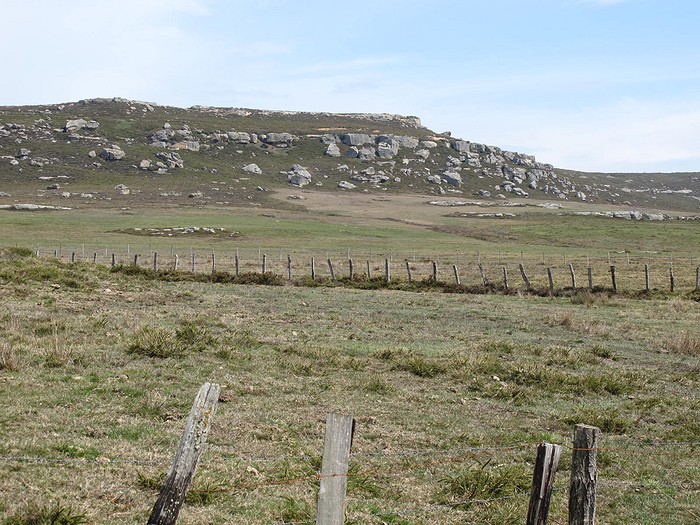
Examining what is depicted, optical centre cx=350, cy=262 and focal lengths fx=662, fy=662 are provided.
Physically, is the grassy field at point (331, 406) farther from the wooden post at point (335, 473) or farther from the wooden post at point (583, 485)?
the wooden post at point (335, 473)

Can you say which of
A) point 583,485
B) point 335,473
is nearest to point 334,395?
point 583,485

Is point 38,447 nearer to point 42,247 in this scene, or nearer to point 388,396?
point 388,396

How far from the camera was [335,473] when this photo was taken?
556cm

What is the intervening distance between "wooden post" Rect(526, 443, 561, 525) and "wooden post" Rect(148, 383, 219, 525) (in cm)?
323

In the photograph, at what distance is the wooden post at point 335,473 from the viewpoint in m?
5.55

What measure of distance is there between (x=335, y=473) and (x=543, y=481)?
2.14 meters

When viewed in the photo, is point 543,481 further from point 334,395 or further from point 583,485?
point 334,395

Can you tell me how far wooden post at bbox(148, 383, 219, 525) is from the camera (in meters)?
6.38

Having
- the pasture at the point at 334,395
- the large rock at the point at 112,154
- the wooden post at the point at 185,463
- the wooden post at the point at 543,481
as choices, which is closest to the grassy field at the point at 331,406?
the pasture at the point at 334,395

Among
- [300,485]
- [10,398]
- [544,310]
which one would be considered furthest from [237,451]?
[544,310]

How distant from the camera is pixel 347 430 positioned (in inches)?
220

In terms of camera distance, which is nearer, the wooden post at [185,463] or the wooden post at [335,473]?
the wooden post at [335,473]

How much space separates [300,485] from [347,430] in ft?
15.9

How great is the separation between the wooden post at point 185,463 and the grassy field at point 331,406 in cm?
187
